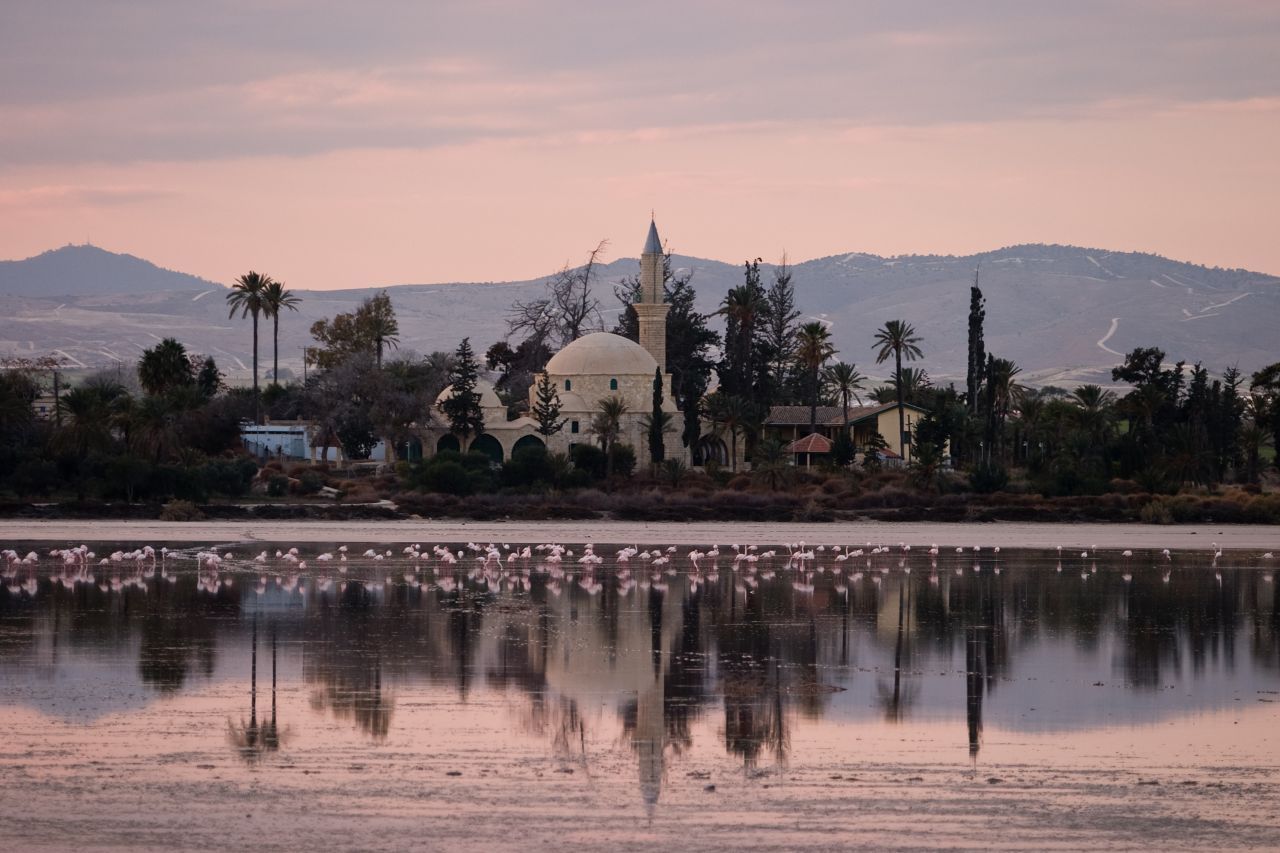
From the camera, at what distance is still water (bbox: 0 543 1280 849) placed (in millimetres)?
13672

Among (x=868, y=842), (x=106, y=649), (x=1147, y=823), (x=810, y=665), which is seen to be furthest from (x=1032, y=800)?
(x=106, y=649)

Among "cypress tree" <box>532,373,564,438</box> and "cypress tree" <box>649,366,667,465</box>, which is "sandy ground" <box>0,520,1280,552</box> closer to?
"cypress tree" <box>649,366,667,465</box>

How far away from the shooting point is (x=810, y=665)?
22094 mm

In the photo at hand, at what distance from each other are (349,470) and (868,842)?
58697 mm

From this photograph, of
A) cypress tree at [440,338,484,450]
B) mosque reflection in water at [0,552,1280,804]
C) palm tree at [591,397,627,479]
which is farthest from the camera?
cypress tree at [440,338,484,450]

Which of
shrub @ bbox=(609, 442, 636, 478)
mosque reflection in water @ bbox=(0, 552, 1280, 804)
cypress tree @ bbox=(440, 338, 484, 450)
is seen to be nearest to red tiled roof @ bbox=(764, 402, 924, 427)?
shrub @ bbox=(609, 442, 636, 478)

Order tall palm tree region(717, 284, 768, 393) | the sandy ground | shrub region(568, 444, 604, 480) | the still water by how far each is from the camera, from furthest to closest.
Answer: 1. tall palm tree region(717, 284, 768, 393)
2. shrub region(568, 444, 604, 480)
3. the sandy ground
4. the still water

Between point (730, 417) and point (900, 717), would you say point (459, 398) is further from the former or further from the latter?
point (900, 717)

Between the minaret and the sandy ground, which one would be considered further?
the minaret

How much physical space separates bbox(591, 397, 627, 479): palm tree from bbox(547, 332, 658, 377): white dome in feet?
5.39

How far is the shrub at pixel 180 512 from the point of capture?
50.1 metres

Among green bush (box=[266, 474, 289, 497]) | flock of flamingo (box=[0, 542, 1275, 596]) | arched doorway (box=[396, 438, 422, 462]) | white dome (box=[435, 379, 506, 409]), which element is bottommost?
flock of flamingo (box=[0, 542, 1275, 596])

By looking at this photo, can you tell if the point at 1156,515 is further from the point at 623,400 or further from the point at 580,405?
the point at 580,405

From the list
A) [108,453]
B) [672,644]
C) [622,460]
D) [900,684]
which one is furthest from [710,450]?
[900,684]
